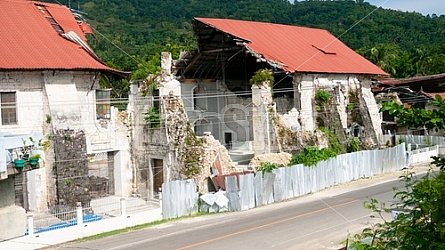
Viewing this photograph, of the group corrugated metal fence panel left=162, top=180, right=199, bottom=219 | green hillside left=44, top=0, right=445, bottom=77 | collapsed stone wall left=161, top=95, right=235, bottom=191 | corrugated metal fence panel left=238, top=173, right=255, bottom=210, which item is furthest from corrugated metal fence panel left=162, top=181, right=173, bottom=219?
green hillside left=44, top=0, right=445, bottom=77

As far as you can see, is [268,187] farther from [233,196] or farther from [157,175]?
[157,175]

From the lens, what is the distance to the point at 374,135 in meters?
34.4

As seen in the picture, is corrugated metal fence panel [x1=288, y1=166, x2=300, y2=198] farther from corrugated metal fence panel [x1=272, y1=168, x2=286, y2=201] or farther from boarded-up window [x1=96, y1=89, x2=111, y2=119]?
boarded-up window [x1=96, y1=89, x2=111, y2=119]

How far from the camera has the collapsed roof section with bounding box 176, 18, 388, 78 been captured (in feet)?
104

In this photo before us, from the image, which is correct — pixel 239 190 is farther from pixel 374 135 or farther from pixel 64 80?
pixel 374 135

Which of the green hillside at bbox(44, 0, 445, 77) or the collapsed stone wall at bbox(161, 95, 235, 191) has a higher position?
the green hillside at bbox(44, 0, 445, 77)

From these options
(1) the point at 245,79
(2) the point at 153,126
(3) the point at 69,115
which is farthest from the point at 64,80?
(1) the point at 245,79

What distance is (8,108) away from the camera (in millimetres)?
23750

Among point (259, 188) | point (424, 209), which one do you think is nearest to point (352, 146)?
point (259, 188)

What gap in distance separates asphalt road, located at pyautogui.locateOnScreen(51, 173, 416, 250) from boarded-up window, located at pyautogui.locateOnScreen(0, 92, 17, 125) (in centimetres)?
869

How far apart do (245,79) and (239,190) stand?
17.2 meters

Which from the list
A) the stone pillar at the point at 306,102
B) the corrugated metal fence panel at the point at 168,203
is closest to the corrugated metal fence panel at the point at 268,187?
the corrugated metal fence panel at the point at 168,203

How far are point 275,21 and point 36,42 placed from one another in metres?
83.4

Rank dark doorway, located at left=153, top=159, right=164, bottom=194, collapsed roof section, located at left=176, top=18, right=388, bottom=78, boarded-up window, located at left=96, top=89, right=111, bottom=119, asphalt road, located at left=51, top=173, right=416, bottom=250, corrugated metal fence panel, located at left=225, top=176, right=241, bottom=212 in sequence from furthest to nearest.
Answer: collapsed roof section, located at left=176, top=18, right=388, bottom=78 < boarded-up window, located at left=96, top=89, right=111, bottom=119 < dark doorway, located at left=153, top=159, right=164, bottom=194 < corrugated metal fence panel, located at left=225, top=176, right=241, bottom=212 < asphalt road, located at left=51, top=173, right=416, bottom=250
